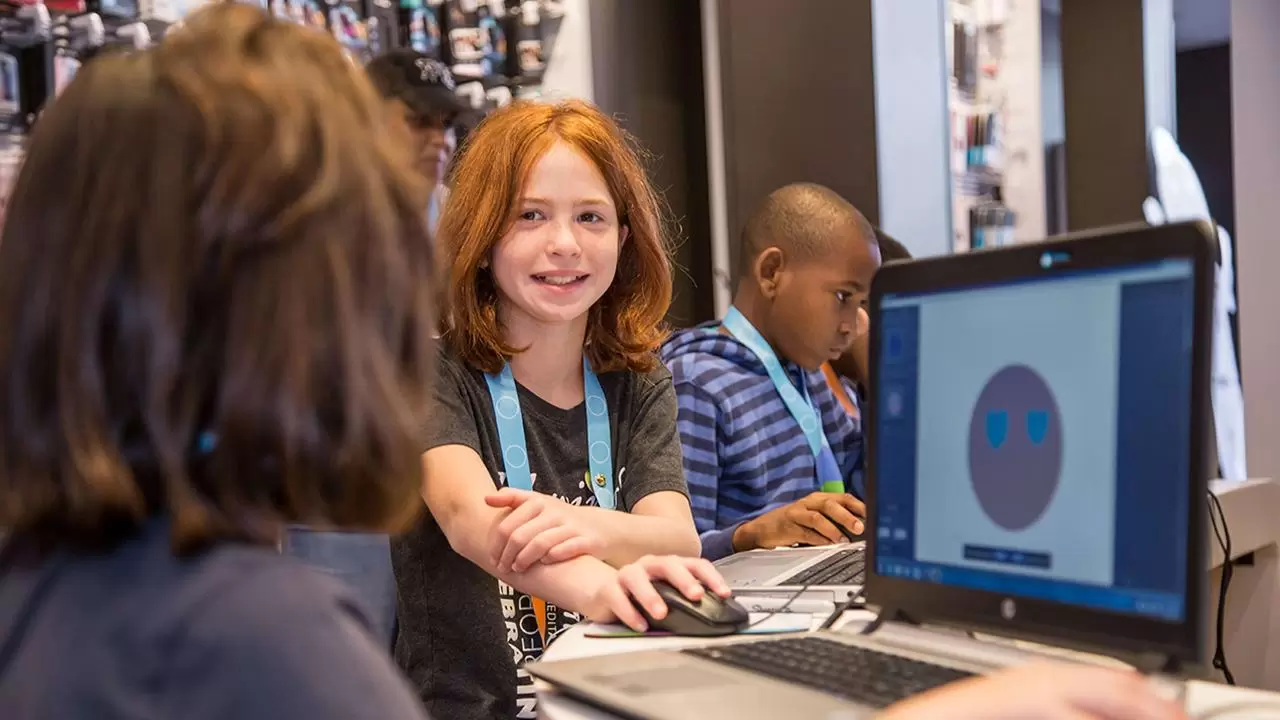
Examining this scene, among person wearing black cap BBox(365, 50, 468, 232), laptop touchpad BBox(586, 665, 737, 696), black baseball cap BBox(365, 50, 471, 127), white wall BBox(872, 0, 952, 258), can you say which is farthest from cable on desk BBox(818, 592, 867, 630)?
white wall BBox(872, 0, 952, 258)

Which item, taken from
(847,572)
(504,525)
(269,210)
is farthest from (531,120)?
(269,210)

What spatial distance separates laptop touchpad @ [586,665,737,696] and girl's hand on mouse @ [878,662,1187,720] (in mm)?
249

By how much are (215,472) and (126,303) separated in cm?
9

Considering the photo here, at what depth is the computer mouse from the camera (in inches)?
46.2

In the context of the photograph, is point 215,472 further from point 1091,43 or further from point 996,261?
point 1091,43

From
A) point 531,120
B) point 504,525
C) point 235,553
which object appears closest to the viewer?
point 235,553

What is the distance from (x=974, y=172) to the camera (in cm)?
519

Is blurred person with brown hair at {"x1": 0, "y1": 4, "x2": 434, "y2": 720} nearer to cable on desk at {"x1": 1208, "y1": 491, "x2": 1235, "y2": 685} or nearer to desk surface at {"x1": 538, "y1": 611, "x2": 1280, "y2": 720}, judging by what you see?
desk surface at {"x1": 538, "y1": 611, "x2": 1280, "y2": 720}

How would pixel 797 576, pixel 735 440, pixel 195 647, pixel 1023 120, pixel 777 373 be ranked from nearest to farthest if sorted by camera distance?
pixel 195 647, pixel 797 576, pixel 735 440, pixel 777 373, pixel 1023 120

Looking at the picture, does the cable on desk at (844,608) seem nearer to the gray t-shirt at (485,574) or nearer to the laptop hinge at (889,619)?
the laptop hinge at (889,619)

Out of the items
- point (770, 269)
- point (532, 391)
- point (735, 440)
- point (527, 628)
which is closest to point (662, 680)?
point (527, 628)

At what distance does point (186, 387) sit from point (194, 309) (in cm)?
4

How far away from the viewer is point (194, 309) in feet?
2.03

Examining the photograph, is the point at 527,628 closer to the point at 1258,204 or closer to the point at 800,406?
the point at 800,406
